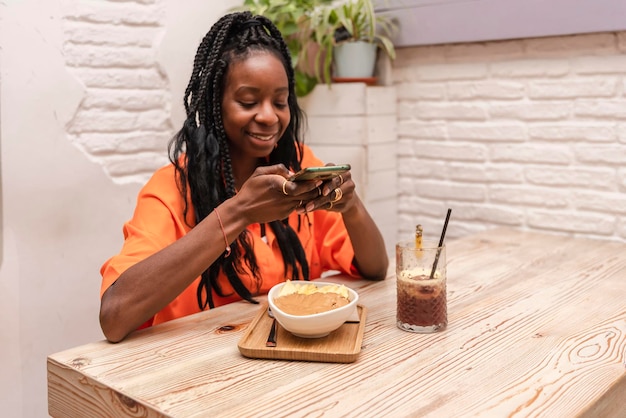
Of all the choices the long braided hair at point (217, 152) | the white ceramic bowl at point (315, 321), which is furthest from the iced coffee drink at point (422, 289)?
the long braided hair at point (217, 152)

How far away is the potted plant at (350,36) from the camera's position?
87.1 inches

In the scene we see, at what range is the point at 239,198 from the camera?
4.01 ft

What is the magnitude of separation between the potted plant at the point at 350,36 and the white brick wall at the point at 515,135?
0.42ft

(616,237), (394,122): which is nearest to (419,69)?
(394,122)

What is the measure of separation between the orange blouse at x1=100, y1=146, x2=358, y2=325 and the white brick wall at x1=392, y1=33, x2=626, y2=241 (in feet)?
2.58

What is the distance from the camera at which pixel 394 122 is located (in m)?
2.42

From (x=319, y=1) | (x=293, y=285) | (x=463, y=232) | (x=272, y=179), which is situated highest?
(x=319, y=1)

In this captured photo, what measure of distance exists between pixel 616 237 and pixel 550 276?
1.93 ft

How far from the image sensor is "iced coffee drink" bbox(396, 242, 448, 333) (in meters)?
1.15

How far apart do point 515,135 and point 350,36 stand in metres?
0.68

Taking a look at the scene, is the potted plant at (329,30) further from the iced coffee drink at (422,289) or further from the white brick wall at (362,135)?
the iced coffee drink at (422,289)

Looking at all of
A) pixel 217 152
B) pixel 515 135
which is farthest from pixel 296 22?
pixel 217 152

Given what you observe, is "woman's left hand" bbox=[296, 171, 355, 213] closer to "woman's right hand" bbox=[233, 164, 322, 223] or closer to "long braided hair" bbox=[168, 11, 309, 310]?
"woman's right hand" bbox=[233, 164, 322, 223]

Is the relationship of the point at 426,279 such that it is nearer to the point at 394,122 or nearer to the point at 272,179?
the point at 272,179
